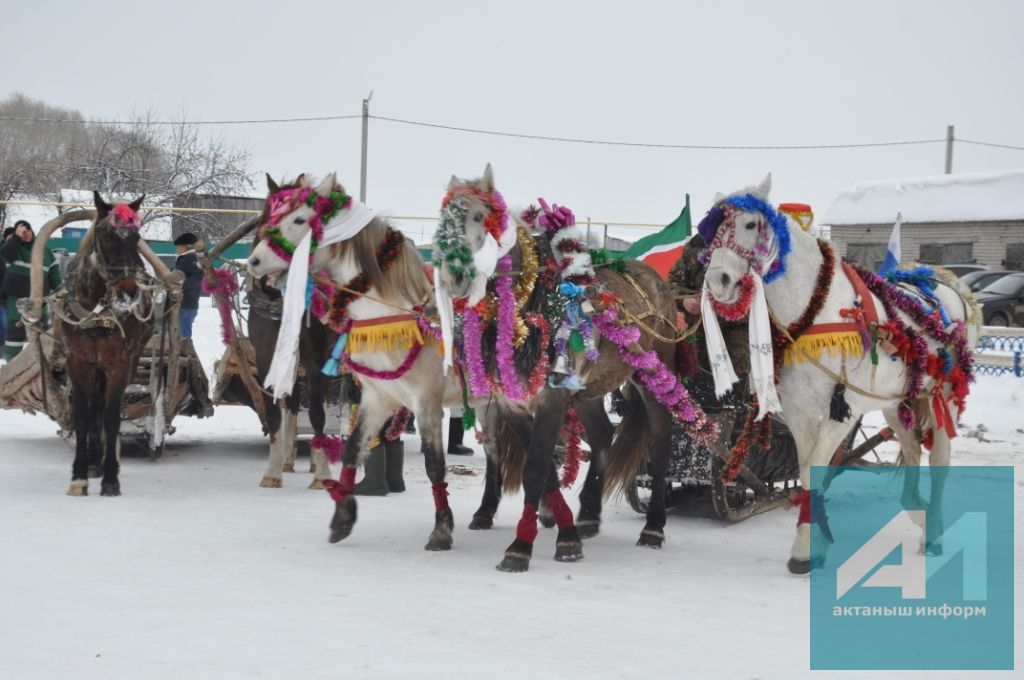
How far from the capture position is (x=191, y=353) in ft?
34.2

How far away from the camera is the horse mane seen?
6861 millimetres

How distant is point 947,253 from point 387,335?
3048cm

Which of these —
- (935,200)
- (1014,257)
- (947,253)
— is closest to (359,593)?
(1014,257)

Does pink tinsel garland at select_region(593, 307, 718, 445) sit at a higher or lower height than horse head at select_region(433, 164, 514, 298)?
lower

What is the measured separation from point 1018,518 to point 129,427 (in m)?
7.76

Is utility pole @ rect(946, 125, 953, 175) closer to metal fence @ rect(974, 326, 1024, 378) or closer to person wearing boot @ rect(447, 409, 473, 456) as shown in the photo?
metal fence @ rect(974, 326, 1024, 378)

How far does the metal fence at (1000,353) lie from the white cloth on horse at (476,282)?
41.5 feet

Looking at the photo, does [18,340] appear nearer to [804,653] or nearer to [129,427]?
[129,427]

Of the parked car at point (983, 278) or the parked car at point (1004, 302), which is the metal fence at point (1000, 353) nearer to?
the parked car at point (1004, 302)

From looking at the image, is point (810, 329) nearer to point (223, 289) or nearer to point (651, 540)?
point (651, 540)

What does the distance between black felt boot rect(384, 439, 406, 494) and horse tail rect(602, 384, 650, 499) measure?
6.69ft

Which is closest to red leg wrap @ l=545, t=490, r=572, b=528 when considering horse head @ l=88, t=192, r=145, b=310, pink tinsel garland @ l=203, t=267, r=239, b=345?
pink tinsel garland @ l=203, t=267, r=239, b=345

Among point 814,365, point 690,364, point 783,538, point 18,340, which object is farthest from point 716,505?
point 18,340

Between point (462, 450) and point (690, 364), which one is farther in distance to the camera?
point (462, 450)
